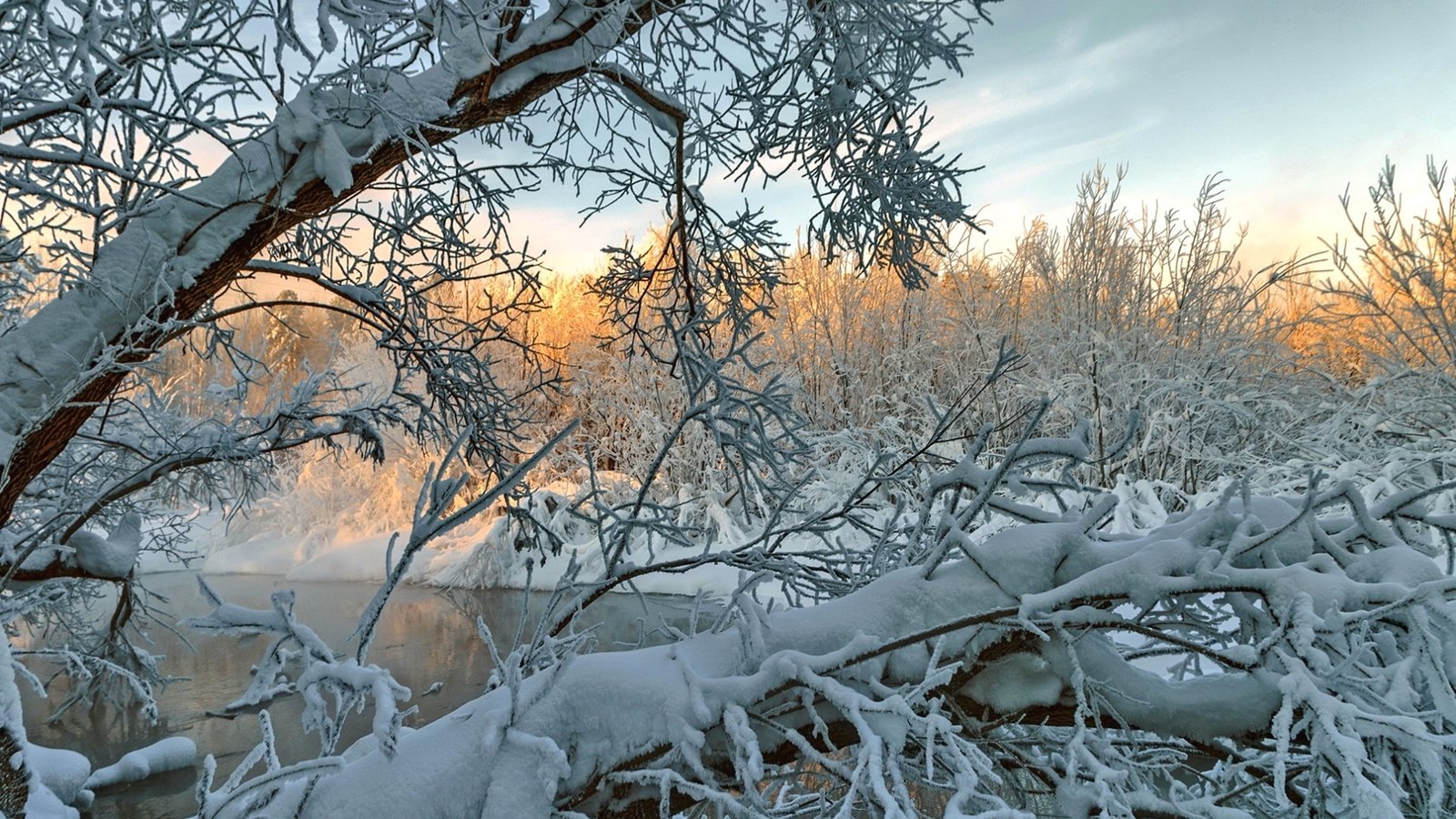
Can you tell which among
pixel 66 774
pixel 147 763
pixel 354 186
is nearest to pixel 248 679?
pixel 147 763

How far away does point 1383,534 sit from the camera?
60.1 inches

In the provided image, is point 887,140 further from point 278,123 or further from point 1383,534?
point 1383,534

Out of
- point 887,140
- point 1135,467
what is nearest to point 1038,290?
point 1135,467

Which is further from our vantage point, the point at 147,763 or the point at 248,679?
the point at 248,679

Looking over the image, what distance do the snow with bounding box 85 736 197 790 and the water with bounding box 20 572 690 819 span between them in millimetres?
72

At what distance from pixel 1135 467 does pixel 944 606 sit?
11.7 metres

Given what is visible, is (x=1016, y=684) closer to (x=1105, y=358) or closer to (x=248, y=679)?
(x=248, y=679)

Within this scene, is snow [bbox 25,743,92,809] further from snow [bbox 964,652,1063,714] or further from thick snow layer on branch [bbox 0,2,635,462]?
snow [bbox 964,652,1063,714]

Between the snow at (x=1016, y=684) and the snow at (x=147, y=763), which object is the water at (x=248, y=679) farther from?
the snow at (x=1016, y=684)

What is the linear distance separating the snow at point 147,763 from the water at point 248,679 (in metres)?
0.07

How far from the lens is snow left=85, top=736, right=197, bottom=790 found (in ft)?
21.5

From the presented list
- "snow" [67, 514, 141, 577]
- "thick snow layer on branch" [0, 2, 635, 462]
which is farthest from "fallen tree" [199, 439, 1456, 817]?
"snow" [67, 514, 141, 577]

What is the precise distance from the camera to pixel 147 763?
673cm

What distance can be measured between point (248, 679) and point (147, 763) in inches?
102
